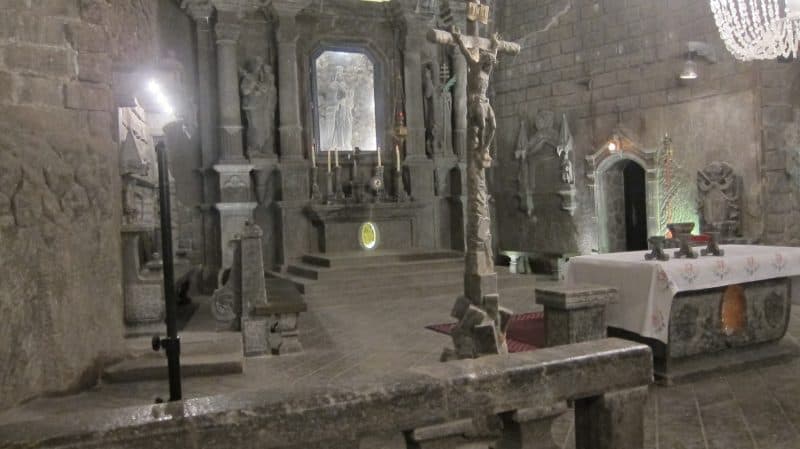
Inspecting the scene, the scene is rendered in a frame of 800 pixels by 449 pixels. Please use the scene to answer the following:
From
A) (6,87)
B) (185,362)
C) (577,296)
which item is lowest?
(185,362)

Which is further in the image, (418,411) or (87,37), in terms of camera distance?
(87,37)

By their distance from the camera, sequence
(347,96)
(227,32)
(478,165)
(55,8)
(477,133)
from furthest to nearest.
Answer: (347,96), (227,32), (478,165), (477,133), (55,8)

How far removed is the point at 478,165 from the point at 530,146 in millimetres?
7111

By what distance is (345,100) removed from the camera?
470 inches

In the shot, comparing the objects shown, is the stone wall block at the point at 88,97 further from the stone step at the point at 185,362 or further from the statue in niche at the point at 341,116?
the statue in niche at the point at 341,116

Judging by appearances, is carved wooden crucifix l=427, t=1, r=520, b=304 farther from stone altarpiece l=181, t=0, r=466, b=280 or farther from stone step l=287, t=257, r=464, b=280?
stone altarpiece l=181, t=0, r=466, b=280

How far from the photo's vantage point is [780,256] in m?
5.35

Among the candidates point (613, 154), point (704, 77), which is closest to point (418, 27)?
point (613, 154)

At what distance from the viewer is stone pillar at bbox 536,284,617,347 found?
4.72m

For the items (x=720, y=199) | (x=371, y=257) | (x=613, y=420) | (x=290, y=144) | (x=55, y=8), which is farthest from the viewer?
(x=290, y=144)

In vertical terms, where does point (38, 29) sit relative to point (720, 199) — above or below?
above

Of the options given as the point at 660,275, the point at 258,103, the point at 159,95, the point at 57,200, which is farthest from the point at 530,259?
the point at 57,200

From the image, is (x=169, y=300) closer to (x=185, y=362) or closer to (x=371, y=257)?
(x=185, y=362)

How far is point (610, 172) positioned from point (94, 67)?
8.76 m
